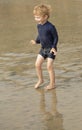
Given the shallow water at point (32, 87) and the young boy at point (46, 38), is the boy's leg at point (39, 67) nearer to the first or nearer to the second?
the young boy at point (46, 38)

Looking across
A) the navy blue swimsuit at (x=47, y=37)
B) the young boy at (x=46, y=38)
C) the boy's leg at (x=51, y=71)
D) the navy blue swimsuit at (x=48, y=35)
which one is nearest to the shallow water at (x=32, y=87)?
the boy's leg at (x=51, y=71)

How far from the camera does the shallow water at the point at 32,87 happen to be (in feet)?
18.0

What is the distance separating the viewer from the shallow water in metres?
5.48

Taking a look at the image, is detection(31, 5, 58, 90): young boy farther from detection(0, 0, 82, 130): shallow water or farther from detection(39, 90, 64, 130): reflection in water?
detection(39, 90, 64, 130): reflection in water

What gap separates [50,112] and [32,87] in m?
1.32

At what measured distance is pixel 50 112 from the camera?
19.3ft

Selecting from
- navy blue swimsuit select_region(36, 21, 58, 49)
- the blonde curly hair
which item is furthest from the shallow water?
the blonde curly hair

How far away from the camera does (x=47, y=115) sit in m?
5.73

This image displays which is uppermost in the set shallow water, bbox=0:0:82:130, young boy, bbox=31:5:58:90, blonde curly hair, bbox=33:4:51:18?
blonde curly hair, bbox=33:4:51:18

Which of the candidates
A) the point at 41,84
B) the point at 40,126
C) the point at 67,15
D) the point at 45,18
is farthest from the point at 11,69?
the point at 67,15

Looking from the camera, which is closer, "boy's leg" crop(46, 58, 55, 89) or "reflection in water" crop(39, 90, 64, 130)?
"reflection in water" crop(39, 90, 64, 130)

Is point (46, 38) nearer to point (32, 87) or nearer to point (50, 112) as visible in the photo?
point (32, 87)

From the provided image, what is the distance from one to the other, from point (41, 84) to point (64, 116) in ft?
5.74

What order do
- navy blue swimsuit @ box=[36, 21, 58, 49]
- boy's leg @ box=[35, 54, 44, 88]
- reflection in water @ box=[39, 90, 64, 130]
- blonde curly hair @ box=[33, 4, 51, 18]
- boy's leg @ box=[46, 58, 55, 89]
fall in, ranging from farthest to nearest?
boy's leg @ box=[35, 54, 44, 88] → boy's leg @ box=[46, 58, 55, 89] → navy blue swimsuit @ box=[36, 21, 58, 49] → blonde curly hair @ box=[33, 4, 51, 18] → reflection in water @ box=[39, 90, 64, 130]
